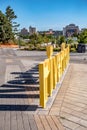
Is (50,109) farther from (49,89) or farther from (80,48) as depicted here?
(80,48)

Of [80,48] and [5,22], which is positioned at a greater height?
[5,22]

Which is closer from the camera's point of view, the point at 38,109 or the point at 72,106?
the point at 38,109

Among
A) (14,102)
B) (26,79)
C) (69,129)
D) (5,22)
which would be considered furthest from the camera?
(5,22)

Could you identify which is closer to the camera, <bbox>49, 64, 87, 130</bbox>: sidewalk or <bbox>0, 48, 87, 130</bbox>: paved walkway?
<bbox>0, 48, 87, 130</bbox>: paved walkway

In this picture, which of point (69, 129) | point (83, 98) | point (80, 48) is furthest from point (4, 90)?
point (80, 48)

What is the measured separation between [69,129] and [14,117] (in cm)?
148

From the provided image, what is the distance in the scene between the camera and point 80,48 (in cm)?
3466

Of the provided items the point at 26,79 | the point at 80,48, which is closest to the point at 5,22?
the point at 80,48

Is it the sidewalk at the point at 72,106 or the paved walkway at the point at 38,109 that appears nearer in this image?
the paved walkway at the point at 38,109

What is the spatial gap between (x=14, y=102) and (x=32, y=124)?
6.58 feet

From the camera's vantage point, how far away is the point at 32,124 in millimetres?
6094

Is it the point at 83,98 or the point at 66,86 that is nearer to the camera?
the point at 83,98

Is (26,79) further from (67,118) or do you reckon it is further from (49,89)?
(67,118)

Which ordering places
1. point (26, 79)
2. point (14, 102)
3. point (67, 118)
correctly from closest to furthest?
point (67, 118) < point (14, 102) < point (26, 79)
